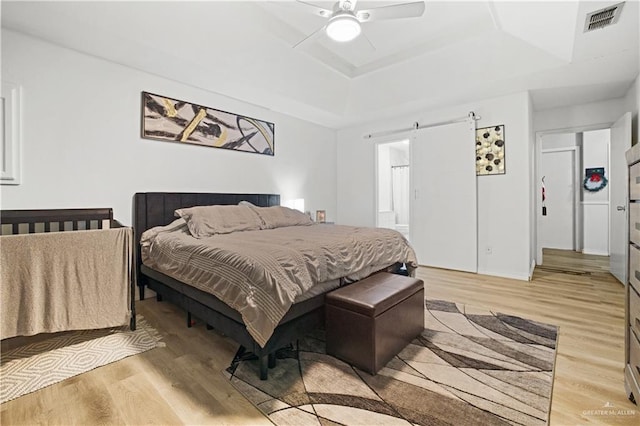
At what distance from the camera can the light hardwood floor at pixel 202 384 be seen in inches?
55.9

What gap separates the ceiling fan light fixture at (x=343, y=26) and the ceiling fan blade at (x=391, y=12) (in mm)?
118

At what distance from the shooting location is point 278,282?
1.67 metres

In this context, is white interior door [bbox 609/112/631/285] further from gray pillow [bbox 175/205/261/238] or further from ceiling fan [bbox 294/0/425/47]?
gray pillow [bbox 175/205/261/238]

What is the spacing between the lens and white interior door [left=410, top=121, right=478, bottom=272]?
4195 mm

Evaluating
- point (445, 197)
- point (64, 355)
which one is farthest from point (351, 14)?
point (64, 355)

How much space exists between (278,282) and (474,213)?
3.50 metres

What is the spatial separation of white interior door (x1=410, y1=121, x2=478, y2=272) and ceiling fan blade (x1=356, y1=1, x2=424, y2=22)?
7.78 feet

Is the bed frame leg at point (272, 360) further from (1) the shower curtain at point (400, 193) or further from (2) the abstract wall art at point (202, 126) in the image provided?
(1) the shower curtain at point (400, 193)

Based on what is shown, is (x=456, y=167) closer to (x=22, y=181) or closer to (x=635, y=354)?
(x=635, y=354)

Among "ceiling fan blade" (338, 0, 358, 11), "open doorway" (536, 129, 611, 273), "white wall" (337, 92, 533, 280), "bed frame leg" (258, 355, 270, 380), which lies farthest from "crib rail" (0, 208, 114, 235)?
"open doorway" (536, 129, 611, 273)

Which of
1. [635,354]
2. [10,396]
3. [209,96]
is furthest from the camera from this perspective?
[209,96]

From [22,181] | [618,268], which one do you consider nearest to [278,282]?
[22,181]

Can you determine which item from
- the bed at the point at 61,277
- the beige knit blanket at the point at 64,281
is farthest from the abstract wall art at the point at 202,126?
the beige knit blanket at the point at 64,281

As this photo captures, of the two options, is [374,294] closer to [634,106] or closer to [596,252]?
[634,106]
